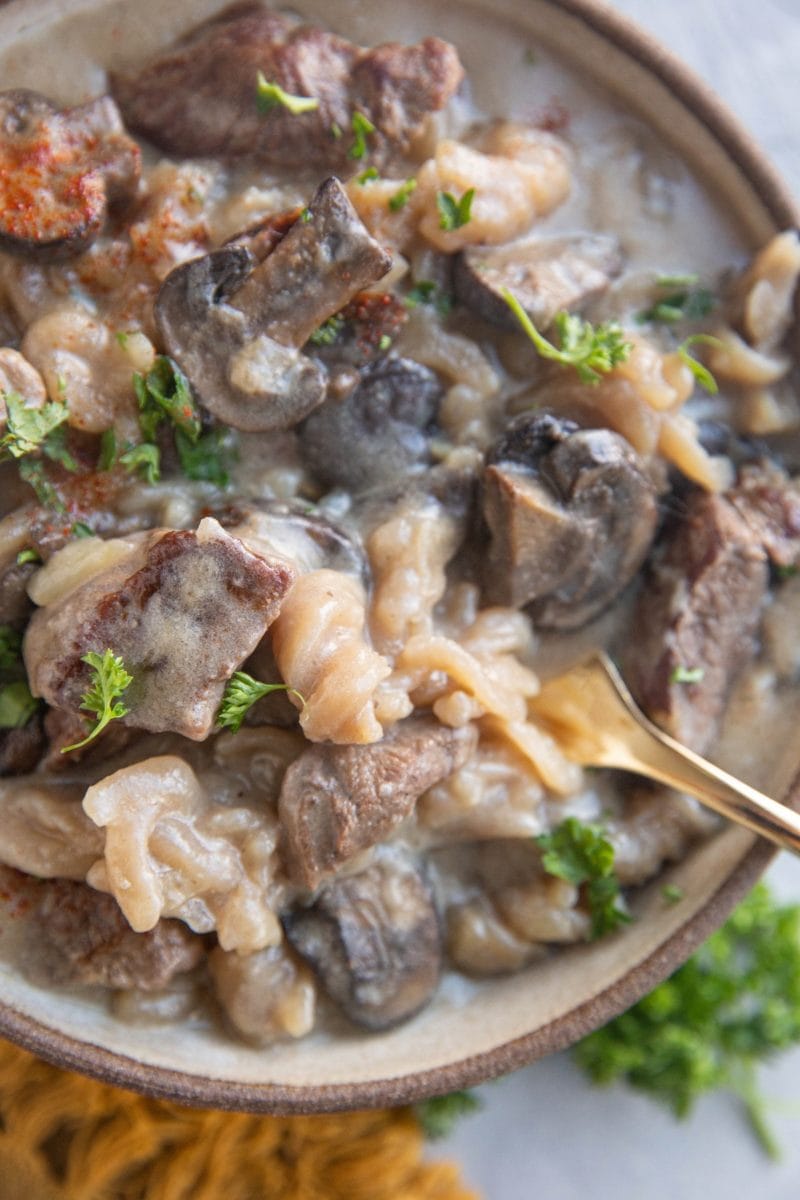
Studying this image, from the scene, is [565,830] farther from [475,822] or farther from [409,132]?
[409,132]

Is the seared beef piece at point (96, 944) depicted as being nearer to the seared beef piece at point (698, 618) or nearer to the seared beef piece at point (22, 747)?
Result: the seared beef piece at point (22, 747)

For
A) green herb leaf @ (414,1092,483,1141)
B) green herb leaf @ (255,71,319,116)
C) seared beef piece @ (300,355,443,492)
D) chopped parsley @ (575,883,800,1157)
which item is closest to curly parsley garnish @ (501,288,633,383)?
seared beef piece @ (300,355,443,492)

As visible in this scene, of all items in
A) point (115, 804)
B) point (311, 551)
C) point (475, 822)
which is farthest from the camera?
point (475, 822)

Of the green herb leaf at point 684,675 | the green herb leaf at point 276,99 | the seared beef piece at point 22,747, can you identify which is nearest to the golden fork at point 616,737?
the green herb leaf at point 684,675

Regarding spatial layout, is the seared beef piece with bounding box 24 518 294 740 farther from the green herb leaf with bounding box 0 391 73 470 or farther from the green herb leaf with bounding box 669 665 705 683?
the green herb leaf with bounding box 669 665 705 683

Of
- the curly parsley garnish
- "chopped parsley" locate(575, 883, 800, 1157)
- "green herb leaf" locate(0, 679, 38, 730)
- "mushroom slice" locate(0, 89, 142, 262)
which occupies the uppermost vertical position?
the curly parsley garnish

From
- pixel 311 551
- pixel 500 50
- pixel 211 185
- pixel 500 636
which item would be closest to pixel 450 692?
pixel 500 636
